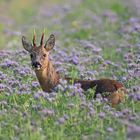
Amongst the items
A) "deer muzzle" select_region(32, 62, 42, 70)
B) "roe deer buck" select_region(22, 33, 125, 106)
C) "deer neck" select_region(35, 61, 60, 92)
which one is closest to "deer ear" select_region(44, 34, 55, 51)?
"roe deer buck" select_region(22, 33, 125, 106)

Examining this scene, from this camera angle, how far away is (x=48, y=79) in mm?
10273

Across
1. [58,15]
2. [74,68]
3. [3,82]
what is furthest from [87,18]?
[3,82]

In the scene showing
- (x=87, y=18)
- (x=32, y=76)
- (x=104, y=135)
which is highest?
(x=87, y=18)

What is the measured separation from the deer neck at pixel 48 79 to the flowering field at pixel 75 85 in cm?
14

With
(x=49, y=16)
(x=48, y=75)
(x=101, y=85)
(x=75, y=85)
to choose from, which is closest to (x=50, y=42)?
(x=48, y=75)

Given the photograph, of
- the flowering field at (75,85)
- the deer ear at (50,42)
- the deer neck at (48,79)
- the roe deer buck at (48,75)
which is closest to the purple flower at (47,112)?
the flowering field at (75,85)

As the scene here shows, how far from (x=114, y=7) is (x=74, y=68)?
7.39m

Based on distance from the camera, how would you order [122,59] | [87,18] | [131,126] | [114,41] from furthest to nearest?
[87,18], [114,41], [122,59], [131,126]

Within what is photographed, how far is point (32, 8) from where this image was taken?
63.4 feet

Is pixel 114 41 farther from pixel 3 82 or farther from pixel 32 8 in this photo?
pixel 32 8

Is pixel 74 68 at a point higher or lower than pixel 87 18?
lower

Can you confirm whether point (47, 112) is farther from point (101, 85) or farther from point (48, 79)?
point (48, 79)

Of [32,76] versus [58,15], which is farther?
[58,15]

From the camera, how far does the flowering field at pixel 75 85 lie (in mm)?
7711
